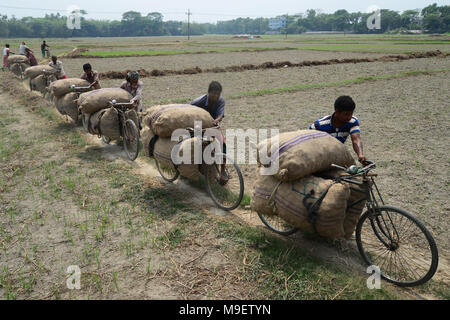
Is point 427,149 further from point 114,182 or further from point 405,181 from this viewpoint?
point 114,182

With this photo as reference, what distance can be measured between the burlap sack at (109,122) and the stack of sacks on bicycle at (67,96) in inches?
92.1

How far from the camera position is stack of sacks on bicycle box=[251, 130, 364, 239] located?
3.19m

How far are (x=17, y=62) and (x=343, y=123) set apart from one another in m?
18.8

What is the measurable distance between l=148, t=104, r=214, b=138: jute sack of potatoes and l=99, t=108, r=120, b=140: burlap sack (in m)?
2.05

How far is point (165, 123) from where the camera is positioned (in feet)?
15.8

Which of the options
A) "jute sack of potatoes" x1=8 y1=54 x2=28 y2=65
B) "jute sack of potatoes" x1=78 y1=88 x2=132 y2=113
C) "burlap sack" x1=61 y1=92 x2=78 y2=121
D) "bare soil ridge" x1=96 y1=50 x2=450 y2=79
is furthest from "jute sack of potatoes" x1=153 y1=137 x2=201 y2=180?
"jute sack of potatoes" x1=8 y1=54 x2=28 y2=65

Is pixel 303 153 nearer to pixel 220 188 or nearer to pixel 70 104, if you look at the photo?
pixel 220 188

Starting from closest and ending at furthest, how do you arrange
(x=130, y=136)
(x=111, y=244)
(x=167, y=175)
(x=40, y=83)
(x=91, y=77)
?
(x=111, y=244)
(x=167, y=175)
(x=130, y=136)
(x=91, y=77)
(x=40, y=83)

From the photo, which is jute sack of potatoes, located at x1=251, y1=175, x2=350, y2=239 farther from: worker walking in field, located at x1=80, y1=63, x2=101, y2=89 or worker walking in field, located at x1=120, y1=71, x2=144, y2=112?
worker walking in field, located at x1=80, y1=63, x2=101, y2=89

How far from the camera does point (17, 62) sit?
666 inches

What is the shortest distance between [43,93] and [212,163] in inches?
440

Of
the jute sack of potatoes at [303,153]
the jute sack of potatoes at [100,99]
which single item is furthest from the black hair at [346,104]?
the jute sack of potatoes at [100,99]

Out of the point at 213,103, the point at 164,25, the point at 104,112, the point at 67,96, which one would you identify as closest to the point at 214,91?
the point at 213,103

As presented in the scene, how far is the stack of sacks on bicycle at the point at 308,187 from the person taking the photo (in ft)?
10.5
